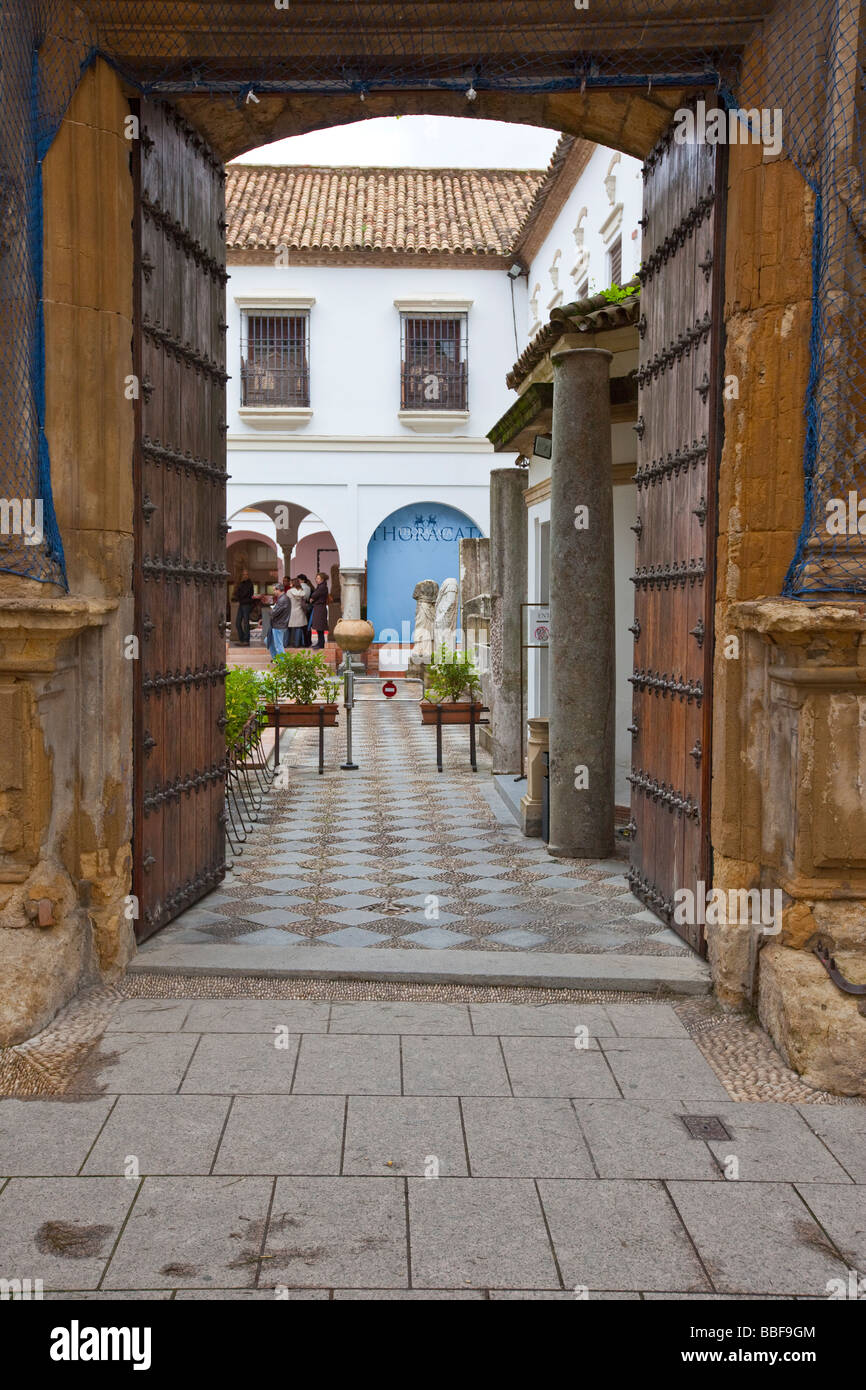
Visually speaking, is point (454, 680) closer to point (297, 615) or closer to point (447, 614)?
point (447, 614)

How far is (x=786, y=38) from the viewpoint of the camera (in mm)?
4688

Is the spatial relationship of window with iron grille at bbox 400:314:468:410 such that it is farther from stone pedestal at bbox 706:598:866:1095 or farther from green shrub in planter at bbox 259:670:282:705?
stone pedestal at bbox 706:598:866:1095

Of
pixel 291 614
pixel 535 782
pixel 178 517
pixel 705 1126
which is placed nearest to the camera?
pixel 705 1126

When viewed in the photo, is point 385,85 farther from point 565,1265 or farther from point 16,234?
point 565,1265

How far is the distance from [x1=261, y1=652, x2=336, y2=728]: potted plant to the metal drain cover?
8.70 metres

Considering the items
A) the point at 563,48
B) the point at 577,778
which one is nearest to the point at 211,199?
the point at 563,48

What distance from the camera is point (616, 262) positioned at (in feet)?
46.4

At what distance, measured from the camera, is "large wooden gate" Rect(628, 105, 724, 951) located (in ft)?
16.9

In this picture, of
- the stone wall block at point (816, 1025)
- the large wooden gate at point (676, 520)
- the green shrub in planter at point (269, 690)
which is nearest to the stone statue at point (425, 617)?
the green shrub in planter at point (269, 690)

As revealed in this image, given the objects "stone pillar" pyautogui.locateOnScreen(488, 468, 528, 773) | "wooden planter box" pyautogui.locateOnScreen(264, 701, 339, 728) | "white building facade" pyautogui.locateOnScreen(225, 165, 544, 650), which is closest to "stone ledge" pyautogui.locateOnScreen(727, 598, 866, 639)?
"stone pillar" pyautogui.locateOnScreen(488, 468, 528, 773)

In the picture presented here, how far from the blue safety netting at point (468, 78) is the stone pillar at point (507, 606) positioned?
619 cm

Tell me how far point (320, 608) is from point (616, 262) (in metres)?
11.3

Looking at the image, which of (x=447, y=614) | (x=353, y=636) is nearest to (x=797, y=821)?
(x=353, y=636)

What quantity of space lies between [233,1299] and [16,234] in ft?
12.5
